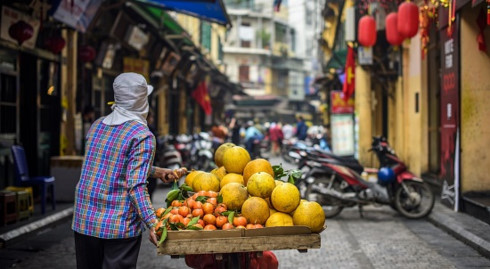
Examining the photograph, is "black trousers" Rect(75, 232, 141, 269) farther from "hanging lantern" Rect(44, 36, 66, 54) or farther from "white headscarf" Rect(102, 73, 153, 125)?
"hanging lantern" Rect(44, 36, 66, 54)

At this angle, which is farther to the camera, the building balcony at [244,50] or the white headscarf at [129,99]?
the building balcony at [244,50]

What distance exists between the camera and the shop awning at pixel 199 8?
48.2 ft

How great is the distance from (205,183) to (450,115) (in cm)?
809

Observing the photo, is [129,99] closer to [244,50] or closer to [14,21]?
[14,21]

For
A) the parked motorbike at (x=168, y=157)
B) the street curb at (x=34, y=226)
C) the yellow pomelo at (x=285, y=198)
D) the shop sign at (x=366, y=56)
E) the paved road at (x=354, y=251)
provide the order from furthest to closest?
the shop sign at (x=366, y=56), the parked motorbike at (x=168, y=157), the street curb at (x=34, y=226), the paved road at (x=354, y=251), the yellow pomelo at (x=285, y=198)

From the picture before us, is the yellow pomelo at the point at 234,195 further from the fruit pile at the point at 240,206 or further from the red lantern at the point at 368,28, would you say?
the red lantern at the point at 368,28

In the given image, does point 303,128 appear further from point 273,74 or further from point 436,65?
point 273,74

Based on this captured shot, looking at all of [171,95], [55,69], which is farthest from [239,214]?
[171,95]

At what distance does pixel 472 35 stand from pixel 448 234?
335cm

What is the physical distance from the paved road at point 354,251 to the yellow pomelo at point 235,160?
2723mm

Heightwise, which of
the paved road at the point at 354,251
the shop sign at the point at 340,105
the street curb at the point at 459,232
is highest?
the shop sign at the point at 340,105

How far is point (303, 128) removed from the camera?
104 feet

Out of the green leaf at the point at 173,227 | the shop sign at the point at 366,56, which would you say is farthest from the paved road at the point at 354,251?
the shop sign at the point at 366,56

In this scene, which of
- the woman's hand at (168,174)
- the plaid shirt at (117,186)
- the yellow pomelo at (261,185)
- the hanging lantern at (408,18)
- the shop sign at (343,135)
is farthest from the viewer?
the shop sign at (343,135)
